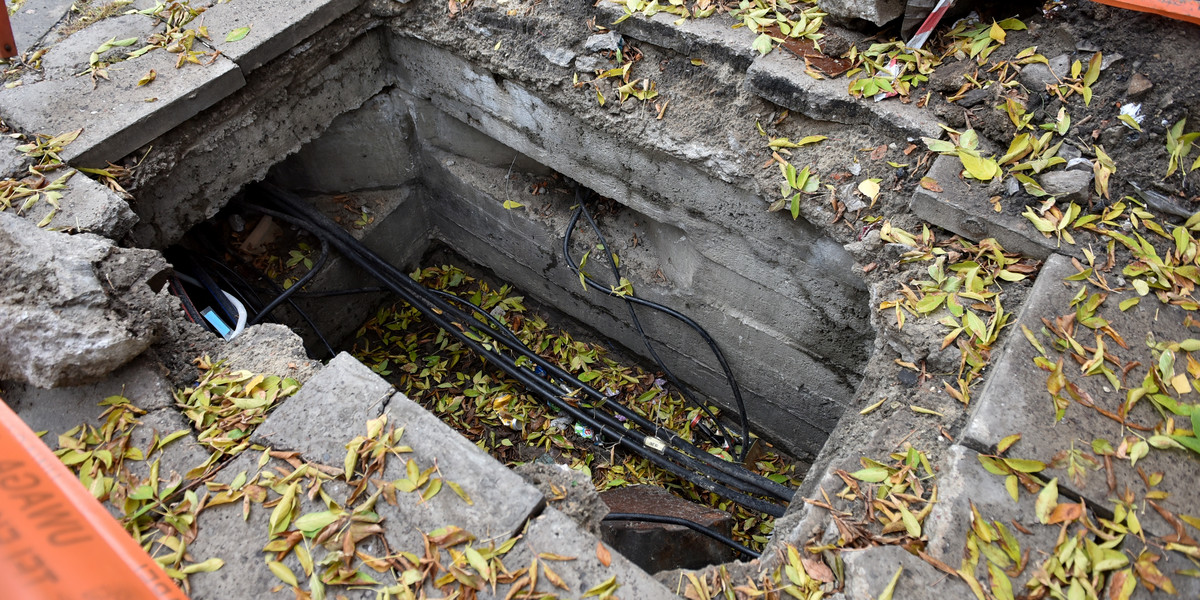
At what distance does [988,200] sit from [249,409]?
236 cm

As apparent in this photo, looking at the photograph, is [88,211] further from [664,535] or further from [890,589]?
[890,589]

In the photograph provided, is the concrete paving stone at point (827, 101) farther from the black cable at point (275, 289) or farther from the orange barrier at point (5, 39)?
the orange barrier at point (5, 39)

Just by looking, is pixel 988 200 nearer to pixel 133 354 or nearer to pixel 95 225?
pixel 133 354

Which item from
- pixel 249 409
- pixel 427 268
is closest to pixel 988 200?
pixel 249 409

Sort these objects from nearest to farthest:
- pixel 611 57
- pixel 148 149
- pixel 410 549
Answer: pixel 410 549 < pixel 148 149 < pixel 611 57

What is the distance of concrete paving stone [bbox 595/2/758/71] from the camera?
2545mm

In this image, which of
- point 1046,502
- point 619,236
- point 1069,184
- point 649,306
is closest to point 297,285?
point 619,236

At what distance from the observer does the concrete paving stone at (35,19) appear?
9.30 ft

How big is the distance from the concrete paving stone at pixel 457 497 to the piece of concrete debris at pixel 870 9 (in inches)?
78.3

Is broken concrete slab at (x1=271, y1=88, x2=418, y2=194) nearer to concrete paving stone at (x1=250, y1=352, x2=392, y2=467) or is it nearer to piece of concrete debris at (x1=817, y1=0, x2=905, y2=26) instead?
concrete paving stone at (x1=250, y1=352, x2=392, y2=467)

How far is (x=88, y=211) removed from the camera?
2281 millimetres

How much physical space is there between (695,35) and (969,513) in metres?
1.85

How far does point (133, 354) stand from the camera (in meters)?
2.04

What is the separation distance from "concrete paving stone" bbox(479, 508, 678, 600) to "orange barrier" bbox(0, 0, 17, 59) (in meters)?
2.75
